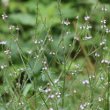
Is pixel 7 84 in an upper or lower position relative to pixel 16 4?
upper

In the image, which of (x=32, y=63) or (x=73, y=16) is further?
(x=73, y=16)

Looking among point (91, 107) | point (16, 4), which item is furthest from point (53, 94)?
point (16, 4)

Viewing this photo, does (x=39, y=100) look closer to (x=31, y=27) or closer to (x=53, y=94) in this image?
(x=53, y=94)

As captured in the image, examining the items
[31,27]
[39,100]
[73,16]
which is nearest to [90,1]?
[73,16]

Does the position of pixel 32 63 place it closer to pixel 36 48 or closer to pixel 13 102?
pixel 36 48

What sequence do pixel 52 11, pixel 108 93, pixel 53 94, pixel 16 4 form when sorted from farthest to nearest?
pixel 16 4
pixel 52 11
pixel 108 93
pixel 53 94

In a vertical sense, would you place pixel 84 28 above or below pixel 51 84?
above

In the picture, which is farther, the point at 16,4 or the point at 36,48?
the point at 16,4

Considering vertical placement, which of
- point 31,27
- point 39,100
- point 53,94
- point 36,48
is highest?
point 36,48

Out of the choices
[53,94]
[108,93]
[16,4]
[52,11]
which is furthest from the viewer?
[16,4]
